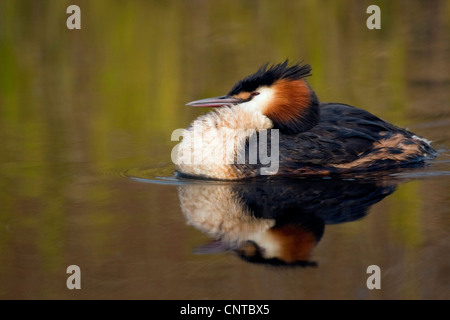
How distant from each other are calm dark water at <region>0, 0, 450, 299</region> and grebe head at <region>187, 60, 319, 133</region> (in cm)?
69

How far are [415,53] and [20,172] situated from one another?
7894 mm

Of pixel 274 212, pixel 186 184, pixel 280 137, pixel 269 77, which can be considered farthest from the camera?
pixel 269 77

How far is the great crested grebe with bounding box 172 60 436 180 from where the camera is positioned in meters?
7.06

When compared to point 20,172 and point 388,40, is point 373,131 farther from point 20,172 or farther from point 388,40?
point 388,40

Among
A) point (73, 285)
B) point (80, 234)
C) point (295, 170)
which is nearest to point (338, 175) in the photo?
point (295, 170)

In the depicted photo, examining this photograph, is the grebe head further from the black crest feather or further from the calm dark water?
the calm dark water

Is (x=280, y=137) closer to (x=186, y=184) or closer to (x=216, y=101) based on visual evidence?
(x=216, y=101)

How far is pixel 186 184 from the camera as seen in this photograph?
6867mm

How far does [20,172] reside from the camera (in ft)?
23.5

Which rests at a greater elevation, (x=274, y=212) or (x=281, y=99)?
(x=281, y=99)

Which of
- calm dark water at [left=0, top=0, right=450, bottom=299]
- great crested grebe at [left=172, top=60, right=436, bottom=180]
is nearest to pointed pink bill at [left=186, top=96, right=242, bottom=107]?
great crested grebe at [left=172, top=60, right=436, bottom=180]

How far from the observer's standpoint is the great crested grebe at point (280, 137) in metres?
7.06

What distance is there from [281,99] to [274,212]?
168cm

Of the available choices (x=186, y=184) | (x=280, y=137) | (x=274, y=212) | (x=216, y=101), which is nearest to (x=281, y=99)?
(x=280, y=137)
